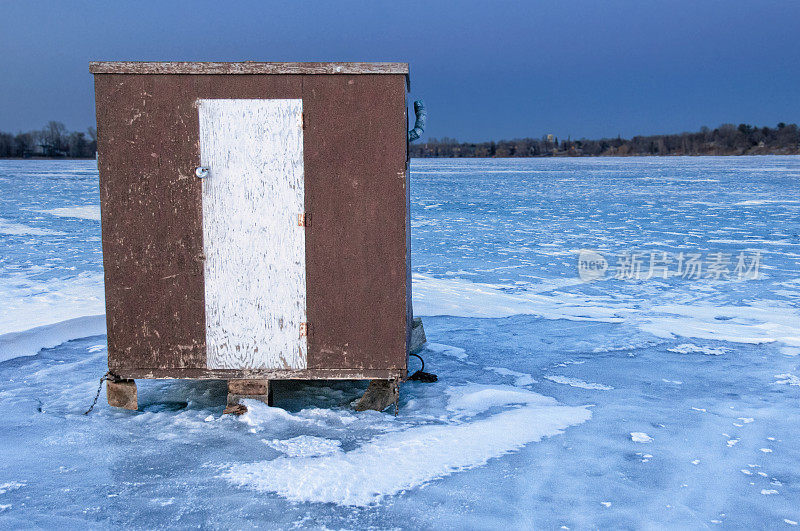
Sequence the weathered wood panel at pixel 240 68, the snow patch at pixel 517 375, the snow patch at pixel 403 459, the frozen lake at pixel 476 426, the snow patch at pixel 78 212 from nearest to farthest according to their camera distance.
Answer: the frozen lake at pixel 476 426 → the snow patch at pixel 403 459 → the weathered wood panel at pixel 240 68 → the snow patch at pixel 517 375 → the snow patch at pixel 78 212

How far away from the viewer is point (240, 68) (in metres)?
4.23

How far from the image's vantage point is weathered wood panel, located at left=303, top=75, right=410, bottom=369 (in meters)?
4.30

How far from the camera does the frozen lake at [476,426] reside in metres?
3.30

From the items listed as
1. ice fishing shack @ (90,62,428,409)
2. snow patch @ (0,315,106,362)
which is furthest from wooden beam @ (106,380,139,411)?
snow patch @ (0,315,106,362)

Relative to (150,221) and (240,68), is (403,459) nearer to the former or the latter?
(150,221)

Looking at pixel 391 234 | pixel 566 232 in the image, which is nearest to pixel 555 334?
pixel 391 234

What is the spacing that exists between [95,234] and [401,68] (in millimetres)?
11158

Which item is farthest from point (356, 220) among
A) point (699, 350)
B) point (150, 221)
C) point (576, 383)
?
point (699, 350)

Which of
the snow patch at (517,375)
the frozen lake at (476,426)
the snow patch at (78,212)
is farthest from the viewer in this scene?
the snow patch at (78,212)

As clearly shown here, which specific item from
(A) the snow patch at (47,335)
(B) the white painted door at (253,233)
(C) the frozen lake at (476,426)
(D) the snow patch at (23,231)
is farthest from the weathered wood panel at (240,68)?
(D) the snow patch at (23,231)

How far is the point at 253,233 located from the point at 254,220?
0.08 meters

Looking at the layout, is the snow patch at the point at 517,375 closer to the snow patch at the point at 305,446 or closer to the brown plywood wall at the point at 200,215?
the brown plywood wall at the point at 200,215

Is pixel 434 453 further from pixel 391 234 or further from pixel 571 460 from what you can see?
pixel 391 234

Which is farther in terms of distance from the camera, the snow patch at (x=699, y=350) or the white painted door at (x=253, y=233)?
the snow patch at (x=699, y=350)
